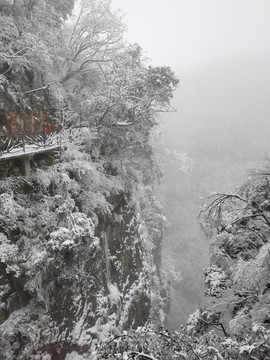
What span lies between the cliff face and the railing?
3.95ft

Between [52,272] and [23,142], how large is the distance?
499cm

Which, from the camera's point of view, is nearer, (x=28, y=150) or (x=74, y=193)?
(x=28, y=150)

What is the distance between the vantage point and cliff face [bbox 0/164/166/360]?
799cm

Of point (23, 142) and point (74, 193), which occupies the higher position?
point (23, 142)

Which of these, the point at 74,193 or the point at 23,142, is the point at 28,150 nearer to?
the point at 23,142

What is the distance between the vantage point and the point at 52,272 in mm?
9188

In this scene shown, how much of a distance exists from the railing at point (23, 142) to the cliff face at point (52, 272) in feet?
3.95

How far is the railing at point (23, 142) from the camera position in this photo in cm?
938

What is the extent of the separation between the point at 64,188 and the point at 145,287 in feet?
27.7

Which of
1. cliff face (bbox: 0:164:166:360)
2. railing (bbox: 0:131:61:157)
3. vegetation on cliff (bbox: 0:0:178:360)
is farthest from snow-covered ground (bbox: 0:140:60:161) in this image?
cliff face (bbox: 0:164:166:360)

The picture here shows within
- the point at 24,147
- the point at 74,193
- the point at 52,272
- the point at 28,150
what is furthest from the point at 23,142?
the point at 52,272

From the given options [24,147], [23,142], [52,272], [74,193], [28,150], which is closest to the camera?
[52,272]

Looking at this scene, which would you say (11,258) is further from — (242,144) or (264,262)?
(242,144)

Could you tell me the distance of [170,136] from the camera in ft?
166
